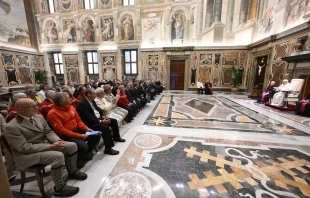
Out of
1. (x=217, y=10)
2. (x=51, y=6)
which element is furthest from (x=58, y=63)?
(x=217, y=10)

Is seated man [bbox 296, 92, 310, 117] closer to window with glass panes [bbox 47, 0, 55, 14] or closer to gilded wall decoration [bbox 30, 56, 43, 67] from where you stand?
gilded wall decoration [bbox 30, 56, 43, 67]

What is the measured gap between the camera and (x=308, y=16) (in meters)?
5.55

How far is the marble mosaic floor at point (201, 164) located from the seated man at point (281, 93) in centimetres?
228

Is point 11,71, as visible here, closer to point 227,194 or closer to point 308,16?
point 227,194

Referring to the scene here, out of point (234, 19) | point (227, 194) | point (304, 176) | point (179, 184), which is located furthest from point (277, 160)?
point (234, 19)

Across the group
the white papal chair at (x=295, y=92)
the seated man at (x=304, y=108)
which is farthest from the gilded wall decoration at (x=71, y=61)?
the seated man at (x=304, y=108)

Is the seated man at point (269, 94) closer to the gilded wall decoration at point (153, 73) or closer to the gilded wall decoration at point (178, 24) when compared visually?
the gilded wall decoration at point (178, 24)

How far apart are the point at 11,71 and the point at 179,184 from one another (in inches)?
575

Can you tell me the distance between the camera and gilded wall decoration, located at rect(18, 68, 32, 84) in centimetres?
1099

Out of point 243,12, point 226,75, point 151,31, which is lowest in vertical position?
point 226,75

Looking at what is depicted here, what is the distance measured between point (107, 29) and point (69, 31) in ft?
12.1

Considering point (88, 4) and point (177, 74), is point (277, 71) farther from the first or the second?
point (88, 4)

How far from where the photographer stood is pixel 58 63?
1332 cm

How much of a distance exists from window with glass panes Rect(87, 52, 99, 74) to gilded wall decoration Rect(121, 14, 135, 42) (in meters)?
3.34
